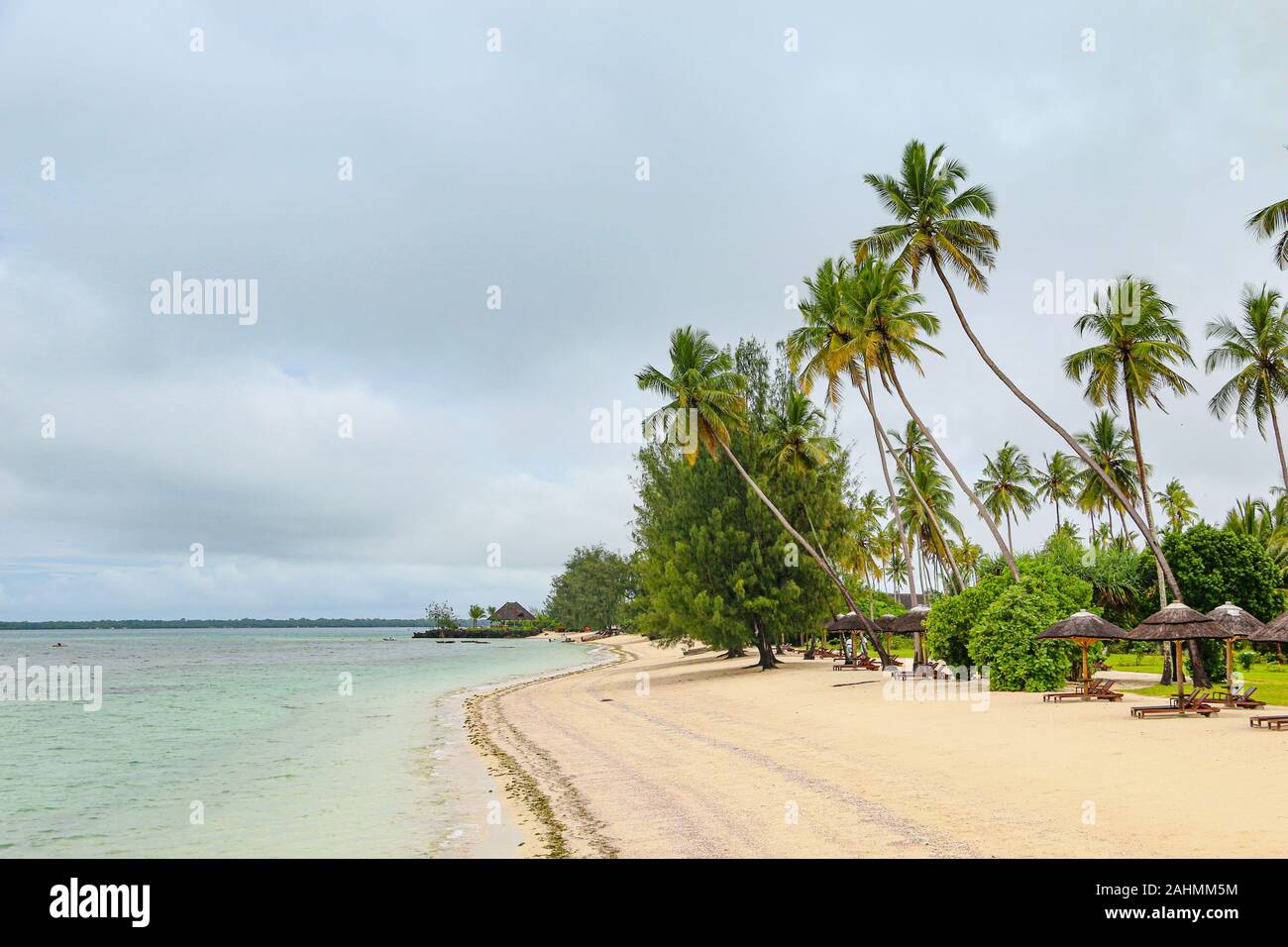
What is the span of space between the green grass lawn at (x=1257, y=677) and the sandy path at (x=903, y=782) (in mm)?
3031

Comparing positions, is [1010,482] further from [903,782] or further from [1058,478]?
[903,782]

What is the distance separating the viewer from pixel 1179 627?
1994 centimetres

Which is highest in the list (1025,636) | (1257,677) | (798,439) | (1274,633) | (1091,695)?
(798,439)

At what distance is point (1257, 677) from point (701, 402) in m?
23.0

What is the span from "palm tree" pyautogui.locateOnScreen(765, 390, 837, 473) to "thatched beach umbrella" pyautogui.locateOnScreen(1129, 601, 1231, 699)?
20166 mm

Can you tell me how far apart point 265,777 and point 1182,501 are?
288 ft

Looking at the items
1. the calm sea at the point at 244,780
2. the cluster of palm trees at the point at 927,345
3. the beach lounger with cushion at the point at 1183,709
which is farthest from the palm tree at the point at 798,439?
the beach lounger with cushion at the point at 1183,709

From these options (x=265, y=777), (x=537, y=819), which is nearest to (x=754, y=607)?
(x=265, y=777)

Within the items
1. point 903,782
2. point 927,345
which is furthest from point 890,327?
point 903,782

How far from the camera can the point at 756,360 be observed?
141ft

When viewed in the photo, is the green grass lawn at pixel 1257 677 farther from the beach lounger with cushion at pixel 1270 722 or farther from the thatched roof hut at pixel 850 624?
the thatched roof hut at pixel 850 624

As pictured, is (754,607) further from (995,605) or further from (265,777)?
(265,777)

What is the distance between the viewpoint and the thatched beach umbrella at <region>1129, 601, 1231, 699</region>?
19.4 metres
